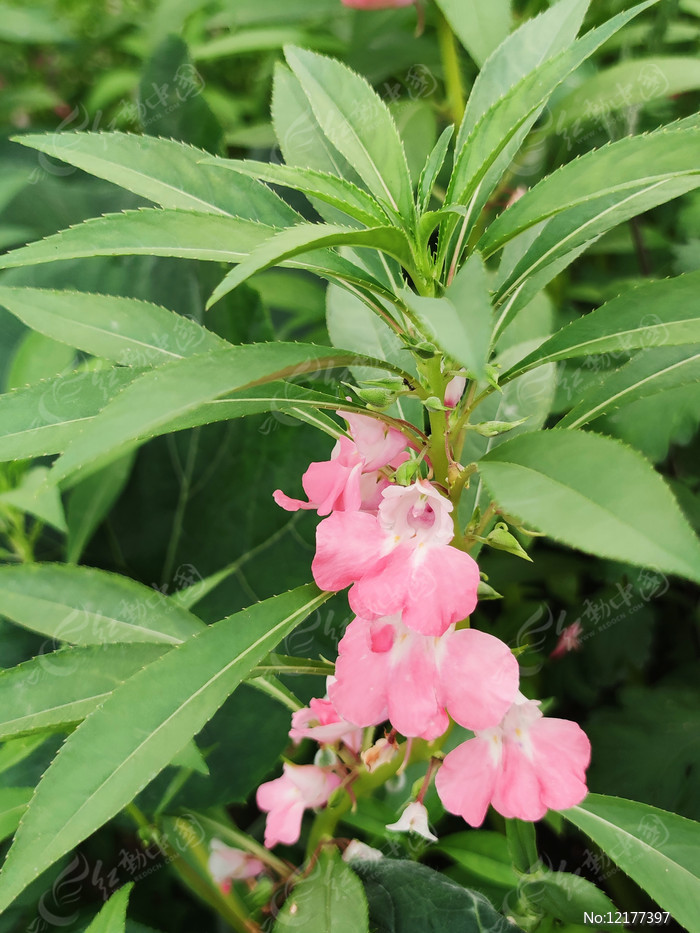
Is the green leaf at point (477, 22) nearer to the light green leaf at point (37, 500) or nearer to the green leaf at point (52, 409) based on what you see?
the green leaf at point (52, 409)

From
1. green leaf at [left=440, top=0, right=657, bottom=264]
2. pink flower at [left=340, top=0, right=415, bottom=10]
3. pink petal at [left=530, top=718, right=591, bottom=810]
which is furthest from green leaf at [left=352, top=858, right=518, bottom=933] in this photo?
pink flower at [left=340, top=0, right=415, bottom=10]

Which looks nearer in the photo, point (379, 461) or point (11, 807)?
point (379, 461)

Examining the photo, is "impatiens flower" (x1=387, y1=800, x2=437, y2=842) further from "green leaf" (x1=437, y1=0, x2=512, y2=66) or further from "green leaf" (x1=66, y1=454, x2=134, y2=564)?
"green leaf" (x1=437, y1=0, x2=512, y2=66)

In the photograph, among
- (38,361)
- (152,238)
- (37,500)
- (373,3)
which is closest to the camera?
(152,238)

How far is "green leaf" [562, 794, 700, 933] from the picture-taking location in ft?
2.20

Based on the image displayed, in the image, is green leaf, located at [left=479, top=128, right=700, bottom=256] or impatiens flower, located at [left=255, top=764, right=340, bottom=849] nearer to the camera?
green leaf, located at [left=479, top=128, right=700, bottom=256]

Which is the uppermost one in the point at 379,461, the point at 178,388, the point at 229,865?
the point at 178,388

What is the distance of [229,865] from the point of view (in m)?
0.88

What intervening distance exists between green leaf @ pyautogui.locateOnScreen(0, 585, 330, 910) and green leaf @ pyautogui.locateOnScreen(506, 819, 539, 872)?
335 mm

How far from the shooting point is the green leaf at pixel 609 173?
1.62ft

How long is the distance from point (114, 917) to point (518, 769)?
15.9 inches

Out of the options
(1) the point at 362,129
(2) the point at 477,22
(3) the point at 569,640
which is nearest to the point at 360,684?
Result: (1) the point at 362,129

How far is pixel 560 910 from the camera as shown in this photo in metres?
0.72

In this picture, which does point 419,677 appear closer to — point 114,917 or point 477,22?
A: point 114,917
